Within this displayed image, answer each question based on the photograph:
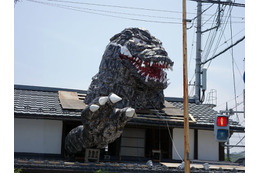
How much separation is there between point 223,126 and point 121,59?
489 centimetres

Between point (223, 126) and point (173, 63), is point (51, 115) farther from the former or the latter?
point (223, 126)

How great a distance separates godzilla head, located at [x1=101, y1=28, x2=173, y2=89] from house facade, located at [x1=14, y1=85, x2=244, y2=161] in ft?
4.22

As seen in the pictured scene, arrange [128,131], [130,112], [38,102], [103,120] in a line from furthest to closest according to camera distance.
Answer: [128,131] → [38,102] → [103,120] → [130,112]

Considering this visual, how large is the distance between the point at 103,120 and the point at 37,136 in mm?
3912

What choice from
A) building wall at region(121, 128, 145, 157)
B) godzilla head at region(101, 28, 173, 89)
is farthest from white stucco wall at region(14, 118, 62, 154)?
godzilla head at region(101, 28, 173, 89)

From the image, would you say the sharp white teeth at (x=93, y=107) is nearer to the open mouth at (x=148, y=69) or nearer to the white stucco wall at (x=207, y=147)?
the open mouth at (x=148, y=69)

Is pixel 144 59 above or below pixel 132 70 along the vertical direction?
above

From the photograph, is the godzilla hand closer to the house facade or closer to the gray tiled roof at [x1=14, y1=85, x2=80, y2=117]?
the house facade

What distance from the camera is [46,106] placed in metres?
11.6

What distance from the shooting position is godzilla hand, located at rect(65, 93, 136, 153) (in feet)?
24.8

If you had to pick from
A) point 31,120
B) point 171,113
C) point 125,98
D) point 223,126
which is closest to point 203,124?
point 171,113

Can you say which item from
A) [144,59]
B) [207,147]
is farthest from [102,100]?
[207,147]

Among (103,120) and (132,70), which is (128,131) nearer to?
(132,70)

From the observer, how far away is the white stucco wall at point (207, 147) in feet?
40.3
